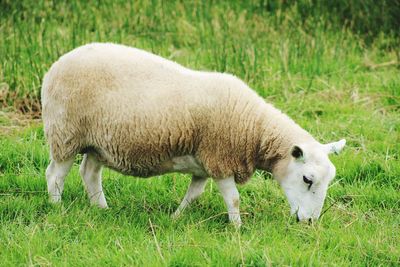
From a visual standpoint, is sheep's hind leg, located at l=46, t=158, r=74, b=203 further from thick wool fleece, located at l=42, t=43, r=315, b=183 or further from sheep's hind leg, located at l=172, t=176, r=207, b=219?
sheep's hind leg, located at l=172, t=176, r=207, b=219

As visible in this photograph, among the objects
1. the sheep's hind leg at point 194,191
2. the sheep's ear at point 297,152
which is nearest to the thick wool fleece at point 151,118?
the sheep's ear at point 297,152

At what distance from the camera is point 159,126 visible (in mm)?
4777

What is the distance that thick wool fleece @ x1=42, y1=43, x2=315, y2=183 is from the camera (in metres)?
4.79

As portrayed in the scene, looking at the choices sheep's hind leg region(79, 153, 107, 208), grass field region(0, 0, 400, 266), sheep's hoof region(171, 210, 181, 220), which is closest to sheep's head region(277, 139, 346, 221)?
grass field region(0, 0, 400, 266)

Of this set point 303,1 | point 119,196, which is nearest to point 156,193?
point 119,196

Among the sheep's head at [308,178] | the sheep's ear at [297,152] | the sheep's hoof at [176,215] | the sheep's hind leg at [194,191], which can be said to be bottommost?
the sheep's hoof at [176,215]

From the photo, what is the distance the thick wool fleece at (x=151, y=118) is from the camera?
189 inches

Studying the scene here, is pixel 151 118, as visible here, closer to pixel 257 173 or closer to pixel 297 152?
pixel 297 152

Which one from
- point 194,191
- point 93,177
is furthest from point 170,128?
point 93,177

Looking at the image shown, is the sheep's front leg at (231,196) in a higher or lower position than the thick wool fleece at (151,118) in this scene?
lower

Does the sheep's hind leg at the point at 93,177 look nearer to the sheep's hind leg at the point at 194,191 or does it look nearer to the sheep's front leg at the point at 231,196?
the sheep's hind leg at the point at 194,191

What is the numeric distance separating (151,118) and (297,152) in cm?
98

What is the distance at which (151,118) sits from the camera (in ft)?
15.7

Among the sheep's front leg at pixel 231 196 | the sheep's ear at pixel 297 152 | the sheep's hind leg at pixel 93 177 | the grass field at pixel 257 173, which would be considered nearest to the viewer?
the grass field at pixel 257 173
